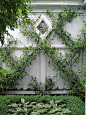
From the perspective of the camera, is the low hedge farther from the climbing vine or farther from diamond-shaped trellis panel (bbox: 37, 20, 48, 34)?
diamond-shaped trellis panel (bbox: 37, 20, 48, 34)

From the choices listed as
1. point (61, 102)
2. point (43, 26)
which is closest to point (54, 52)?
point (43, 26)

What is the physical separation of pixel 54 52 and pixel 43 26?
0.75 m

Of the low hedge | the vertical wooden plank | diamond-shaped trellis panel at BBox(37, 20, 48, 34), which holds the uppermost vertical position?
diamond-shaped trellis panel at BBox(37, 20, 48, 34)

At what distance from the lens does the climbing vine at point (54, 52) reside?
120 inches

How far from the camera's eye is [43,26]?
3205 mm

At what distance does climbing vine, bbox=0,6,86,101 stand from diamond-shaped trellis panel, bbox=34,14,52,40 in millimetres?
79

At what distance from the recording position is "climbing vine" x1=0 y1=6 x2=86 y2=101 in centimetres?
305

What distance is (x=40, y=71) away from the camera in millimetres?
3258

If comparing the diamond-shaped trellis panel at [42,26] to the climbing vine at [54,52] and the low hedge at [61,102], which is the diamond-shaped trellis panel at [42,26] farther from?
the low hedge at [61,102]

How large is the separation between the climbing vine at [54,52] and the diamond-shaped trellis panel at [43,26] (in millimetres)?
79

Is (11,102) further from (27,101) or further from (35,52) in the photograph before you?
(35,52)

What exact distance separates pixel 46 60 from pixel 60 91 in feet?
3.00

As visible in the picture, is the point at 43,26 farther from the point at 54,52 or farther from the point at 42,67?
the point at 42,67

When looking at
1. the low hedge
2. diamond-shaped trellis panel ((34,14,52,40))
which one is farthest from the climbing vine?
the low hedge
